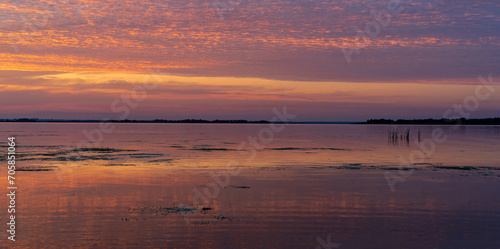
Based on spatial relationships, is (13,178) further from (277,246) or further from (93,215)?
(277,246)

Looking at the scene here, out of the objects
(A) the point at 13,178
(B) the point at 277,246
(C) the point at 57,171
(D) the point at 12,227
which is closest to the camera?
(B) the point at 277,246

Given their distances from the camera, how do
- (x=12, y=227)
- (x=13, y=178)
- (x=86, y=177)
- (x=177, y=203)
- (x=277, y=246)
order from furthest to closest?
(x=86, y=177), (x=13, y=178), (x=177, y=203), (x=12, y=227), (x=277, y=246)

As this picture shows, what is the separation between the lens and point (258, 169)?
4056 cm

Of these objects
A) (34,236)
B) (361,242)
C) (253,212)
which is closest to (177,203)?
(253,212)

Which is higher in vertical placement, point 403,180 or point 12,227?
point 403,180

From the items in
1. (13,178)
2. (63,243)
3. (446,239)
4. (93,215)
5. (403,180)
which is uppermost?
(13,178)

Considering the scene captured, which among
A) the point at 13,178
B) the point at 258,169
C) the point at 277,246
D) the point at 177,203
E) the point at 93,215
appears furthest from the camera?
the point at 258,169

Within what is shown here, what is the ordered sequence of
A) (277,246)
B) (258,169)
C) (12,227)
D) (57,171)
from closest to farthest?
(277,246) < (12,227) < (57,171) < (258,169)

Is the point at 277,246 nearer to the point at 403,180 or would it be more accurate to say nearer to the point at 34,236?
the point at 34,236

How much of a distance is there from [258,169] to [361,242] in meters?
23.4

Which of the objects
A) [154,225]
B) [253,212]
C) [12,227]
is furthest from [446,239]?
[12,227]

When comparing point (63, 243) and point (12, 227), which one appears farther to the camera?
point (12, 227)

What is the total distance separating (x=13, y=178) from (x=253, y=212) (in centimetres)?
1821

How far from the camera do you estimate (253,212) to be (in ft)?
72.9
